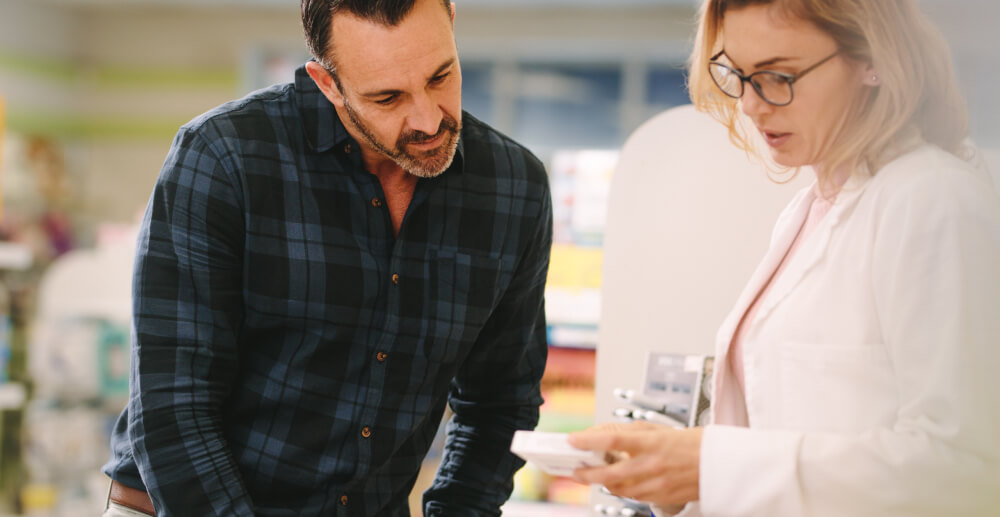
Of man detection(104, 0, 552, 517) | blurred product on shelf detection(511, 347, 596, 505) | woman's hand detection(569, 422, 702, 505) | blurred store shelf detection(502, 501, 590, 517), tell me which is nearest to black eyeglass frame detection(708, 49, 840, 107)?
woman's hand detection(569, 422, 702, 505)

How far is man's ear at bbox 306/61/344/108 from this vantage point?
1.50 m

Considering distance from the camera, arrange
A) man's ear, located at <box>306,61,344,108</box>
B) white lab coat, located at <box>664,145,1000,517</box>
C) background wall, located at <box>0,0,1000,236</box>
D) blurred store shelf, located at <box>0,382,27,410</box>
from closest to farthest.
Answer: white lab coat, located at <box>664,145,1000,517</box>, man's ear, located at <box>306,61,344,108</box>, blurred store shelf, located at <box>0,382,27,410</box>, background wall, located at <box>0,0,1000,236</box>

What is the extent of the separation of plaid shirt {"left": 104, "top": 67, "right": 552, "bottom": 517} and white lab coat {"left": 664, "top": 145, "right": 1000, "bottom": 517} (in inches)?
24.3

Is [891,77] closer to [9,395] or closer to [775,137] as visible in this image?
[775,137]

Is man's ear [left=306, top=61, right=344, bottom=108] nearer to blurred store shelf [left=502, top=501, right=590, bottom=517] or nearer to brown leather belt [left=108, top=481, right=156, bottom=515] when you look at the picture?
brown leather belt [left=108, top=481, right=156, bottom=515]

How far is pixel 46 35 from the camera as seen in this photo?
695 cm

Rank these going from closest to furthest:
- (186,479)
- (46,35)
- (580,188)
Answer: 1. (186,479)
2. (580,188)
3. (46,35)

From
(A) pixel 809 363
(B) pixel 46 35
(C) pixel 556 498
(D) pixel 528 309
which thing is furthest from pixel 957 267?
(B) pixel 46 35

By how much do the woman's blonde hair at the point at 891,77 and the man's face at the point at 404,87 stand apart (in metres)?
0.54

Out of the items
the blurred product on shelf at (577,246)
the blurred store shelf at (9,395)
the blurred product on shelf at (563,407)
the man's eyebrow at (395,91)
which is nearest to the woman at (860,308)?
the man's eyebrow at (395,91)

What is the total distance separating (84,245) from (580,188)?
3.93 meters

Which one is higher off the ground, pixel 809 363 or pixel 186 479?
pixel 809 363

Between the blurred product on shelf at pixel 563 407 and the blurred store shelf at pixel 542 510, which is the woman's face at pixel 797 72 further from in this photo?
the blurred store shelf at pixel 542 510

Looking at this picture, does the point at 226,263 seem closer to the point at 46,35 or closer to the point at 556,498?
the point at 556,498
